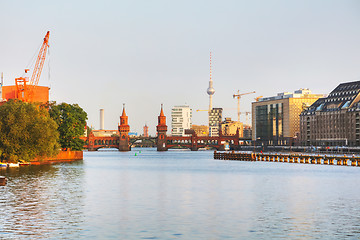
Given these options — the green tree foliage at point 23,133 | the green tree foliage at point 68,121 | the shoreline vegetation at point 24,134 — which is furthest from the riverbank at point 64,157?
the green tree foliage at point 23,133

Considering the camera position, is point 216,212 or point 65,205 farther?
point 65,205

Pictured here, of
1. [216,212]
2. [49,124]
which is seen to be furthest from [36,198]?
[49,124]

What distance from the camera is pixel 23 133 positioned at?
386 ft

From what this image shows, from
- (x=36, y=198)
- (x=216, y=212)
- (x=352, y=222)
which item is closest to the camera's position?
(x=352, y=222)

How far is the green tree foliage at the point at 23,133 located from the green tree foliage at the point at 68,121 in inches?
1485

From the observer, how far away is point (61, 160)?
171 meters

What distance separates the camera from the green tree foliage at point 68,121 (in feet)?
538

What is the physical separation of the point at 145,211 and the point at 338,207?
59.7ft

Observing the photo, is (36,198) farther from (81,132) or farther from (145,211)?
(81,132)

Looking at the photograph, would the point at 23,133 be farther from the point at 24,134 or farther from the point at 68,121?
the point at 68,121

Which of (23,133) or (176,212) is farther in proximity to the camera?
(23,133)

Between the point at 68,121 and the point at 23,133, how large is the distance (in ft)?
155

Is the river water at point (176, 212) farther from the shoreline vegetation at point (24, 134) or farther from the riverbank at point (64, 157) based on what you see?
the riverbank at point (64, 157)

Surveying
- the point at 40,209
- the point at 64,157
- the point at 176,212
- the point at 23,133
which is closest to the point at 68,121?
the point at 64,157
